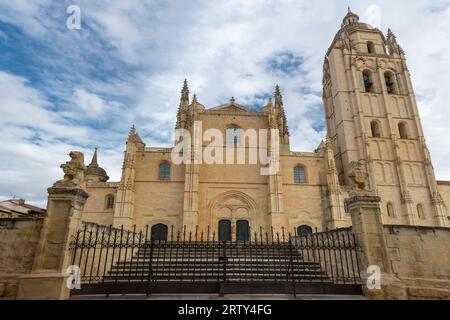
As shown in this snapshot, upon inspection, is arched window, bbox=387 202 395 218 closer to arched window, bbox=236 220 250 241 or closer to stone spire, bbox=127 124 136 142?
arched window, bbox=236 220 250 241

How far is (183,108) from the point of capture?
2894 cm

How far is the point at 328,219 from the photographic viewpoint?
79.3 ft

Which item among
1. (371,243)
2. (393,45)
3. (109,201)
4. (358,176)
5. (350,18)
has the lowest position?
(371,243)

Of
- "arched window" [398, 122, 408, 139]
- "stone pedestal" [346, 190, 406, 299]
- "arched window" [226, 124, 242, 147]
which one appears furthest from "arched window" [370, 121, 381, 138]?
"stone pedestal" [346, 190, 406, 299]

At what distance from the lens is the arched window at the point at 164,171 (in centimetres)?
2542

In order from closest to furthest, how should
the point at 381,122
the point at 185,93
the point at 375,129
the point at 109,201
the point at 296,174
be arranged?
the point at 109,201, the point at 296,174, the point at 185,93, the point at 381,122, the point at 375,129

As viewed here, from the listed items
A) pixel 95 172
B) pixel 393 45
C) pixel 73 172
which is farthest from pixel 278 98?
pixel 73 172

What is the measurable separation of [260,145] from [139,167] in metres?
11.3

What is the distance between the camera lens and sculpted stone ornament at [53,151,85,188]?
23.1ft

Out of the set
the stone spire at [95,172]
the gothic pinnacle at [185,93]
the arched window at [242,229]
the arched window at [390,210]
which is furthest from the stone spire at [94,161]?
the arched window at [390,210]

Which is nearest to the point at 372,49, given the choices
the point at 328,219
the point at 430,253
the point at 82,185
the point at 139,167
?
the point at 328,219

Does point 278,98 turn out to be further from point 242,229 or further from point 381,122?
point 242,229

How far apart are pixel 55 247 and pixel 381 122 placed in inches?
1341

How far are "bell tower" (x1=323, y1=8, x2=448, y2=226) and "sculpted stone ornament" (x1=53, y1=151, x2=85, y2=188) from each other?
2658 centimetres
